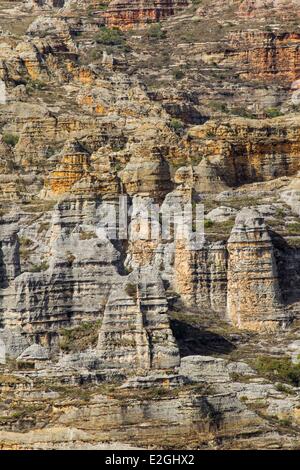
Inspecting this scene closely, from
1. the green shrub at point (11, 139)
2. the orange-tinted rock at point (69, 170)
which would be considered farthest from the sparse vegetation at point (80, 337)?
the green shrub at point (11, 139)

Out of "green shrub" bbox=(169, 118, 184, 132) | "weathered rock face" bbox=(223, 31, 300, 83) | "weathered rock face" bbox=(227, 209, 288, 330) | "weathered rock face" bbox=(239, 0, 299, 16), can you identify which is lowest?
"weathered rock face" bbox=(227, 209, 288, 330)

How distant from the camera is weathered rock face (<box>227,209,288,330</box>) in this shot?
98375 millimetres

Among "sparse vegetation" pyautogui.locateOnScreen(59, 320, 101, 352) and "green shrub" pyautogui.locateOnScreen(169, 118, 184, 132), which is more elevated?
"green shrub" pyautogui.locateOnScreen(169, 118, 184, 132)

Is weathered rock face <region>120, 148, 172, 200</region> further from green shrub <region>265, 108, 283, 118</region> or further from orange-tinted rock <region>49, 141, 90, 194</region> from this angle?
green shrub <region>265, 108, 283, 118</region>

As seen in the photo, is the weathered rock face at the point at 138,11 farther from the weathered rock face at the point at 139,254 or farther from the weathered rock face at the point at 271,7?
the weathered rock face at the point at 139,254

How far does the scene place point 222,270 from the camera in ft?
326

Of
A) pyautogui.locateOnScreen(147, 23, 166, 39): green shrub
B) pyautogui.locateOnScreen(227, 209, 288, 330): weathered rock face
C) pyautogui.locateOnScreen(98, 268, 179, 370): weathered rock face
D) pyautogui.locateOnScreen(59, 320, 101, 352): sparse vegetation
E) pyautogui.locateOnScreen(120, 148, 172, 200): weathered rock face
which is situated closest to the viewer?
pyautogui.locateOnScreen(98, 268, 179, 370): weathered rock face

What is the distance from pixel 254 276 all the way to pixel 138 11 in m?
57.4

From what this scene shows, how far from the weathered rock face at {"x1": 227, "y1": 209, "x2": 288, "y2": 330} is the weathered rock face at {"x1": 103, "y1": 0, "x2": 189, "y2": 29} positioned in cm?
5419

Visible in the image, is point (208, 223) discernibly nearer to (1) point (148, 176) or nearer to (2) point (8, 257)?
(2) point (8, 257)

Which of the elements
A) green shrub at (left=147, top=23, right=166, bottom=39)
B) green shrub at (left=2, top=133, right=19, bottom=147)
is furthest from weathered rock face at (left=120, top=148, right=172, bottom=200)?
green shrub at (left=147, top=23, right=166, bottom=39)

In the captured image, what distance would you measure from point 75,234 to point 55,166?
41.1ft

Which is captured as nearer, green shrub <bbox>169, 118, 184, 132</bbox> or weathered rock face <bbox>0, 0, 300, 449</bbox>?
weathered rock face <bbox>0, 0, 300, 449</bbox>
